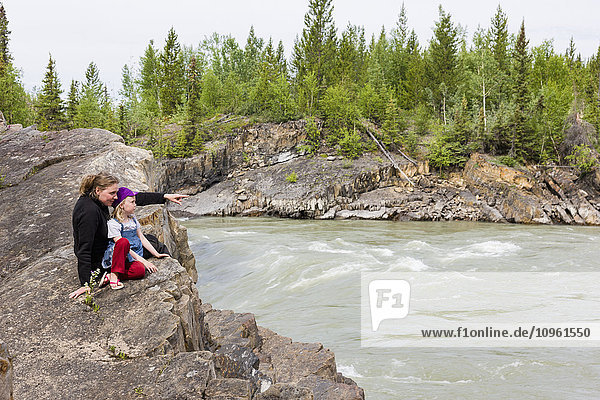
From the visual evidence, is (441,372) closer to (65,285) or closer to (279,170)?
(65,285)

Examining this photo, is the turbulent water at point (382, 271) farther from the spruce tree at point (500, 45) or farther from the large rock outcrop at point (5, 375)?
the spruce tree at point (500, 45)

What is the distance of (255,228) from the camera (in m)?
24.2

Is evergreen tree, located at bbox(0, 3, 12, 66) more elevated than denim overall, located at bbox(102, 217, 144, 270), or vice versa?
evergreen tree, located at bbox(0, 3, 12, 66)

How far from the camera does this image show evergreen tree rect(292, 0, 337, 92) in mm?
47375

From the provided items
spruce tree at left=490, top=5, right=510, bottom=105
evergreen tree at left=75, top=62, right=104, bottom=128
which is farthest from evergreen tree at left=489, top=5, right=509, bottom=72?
evergreen tree at left=75, top=62, right=104, bottom=128

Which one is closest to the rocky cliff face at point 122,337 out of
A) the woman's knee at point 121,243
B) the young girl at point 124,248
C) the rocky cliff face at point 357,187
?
the young girl at point 124,248

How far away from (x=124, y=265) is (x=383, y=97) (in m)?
38.0

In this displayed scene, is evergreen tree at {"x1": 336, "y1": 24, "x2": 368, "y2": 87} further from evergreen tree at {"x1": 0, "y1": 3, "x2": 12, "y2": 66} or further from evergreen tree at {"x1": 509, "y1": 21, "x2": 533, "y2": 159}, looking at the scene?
evergreen tree at {"x1": 0, "y1": 3, "x2": 12, "y2": 66}

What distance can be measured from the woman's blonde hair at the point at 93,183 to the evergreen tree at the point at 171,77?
49.4 meters

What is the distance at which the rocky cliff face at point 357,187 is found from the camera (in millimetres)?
28266

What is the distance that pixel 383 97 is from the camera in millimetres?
40656

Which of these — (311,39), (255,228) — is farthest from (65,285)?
(311,39)

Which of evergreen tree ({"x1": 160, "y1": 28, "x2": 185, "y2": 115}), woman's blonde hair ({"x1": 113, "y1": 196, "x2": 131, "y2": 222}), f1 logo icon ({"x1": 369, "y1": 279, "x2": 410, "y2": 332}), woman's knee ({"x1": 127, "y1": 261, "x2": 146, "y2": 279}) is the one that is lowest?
f1 logo icon ({"x1": 369, "y1": 279, "x2": 410, "y2": 332})

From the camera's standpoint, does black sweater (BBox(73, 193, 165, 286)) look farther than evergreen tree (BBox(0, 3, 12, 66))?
No
